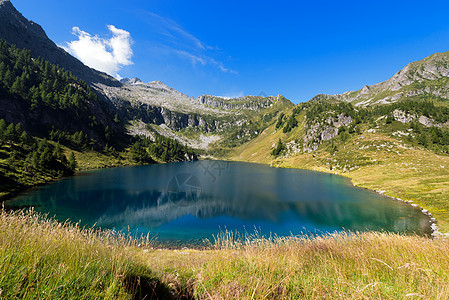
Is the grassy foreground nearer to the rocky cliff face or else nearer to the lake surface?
A: the lake surface

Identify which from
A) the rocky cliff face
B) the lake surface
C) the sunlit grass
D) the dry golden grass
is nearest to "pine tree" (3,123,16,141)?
the lake surface

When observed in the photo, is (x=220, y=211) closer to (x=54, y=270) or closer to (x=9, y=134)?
(x=54, y=270)

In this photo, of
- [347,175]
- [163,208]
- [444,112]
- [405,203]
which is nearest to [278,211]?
[163,208]

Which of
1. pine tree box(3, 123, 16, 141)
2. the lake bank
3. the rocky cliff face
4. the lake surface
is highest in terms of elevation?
the rocky cliff face

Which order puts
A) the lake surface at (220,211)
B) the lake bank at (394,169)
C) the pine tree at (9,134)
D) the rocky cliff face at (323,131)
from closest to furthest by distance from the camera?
the lake surface at (220,211) → the lake bank at (394,169) → the pine tree at (9,134) → the rocky cliff face at (323,131)

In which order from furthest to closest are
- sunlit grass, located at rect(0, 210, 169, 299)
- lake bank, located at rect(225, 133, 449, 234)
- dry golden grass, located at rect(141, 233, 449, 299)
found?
lake bank, located at rect(225, 133, 449, 234) < dry golden grass, located at rect(141, 233, 449, 299) < sunlit grass, located at rect(0, 210, 169, 299)

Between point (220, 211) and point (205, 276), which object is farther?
point (220, 211)

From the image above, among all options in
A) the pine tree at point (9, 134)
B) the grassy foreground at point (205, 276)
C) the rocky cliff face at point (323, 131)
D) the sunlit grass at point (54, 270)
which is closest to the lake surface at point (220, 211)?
the grassy foreground at point (205, 276)

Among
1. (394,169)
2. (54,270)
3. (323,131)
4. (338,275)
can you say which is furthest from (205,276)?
(323,131)

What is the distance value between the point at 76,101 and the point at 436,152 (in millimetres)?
241507

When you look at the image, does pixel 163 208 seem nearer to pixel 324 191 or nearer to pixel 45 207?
pixel 45 207

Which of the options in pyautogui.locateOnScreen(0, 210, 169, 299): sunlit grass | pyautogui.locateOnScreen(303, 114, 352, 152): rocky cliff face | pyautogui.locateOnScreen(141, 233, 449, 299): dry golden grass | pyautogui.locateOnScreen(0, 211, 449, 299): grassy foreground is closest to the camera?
pyautogui.locateOnScreen(0, 210, 169, 299): sunlit grass

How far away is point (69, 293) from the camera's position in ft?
9.29

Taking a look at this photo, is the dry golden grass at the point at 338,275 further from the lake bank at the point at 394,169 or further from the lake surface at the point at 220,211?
the lake bank at the point at 394,169
